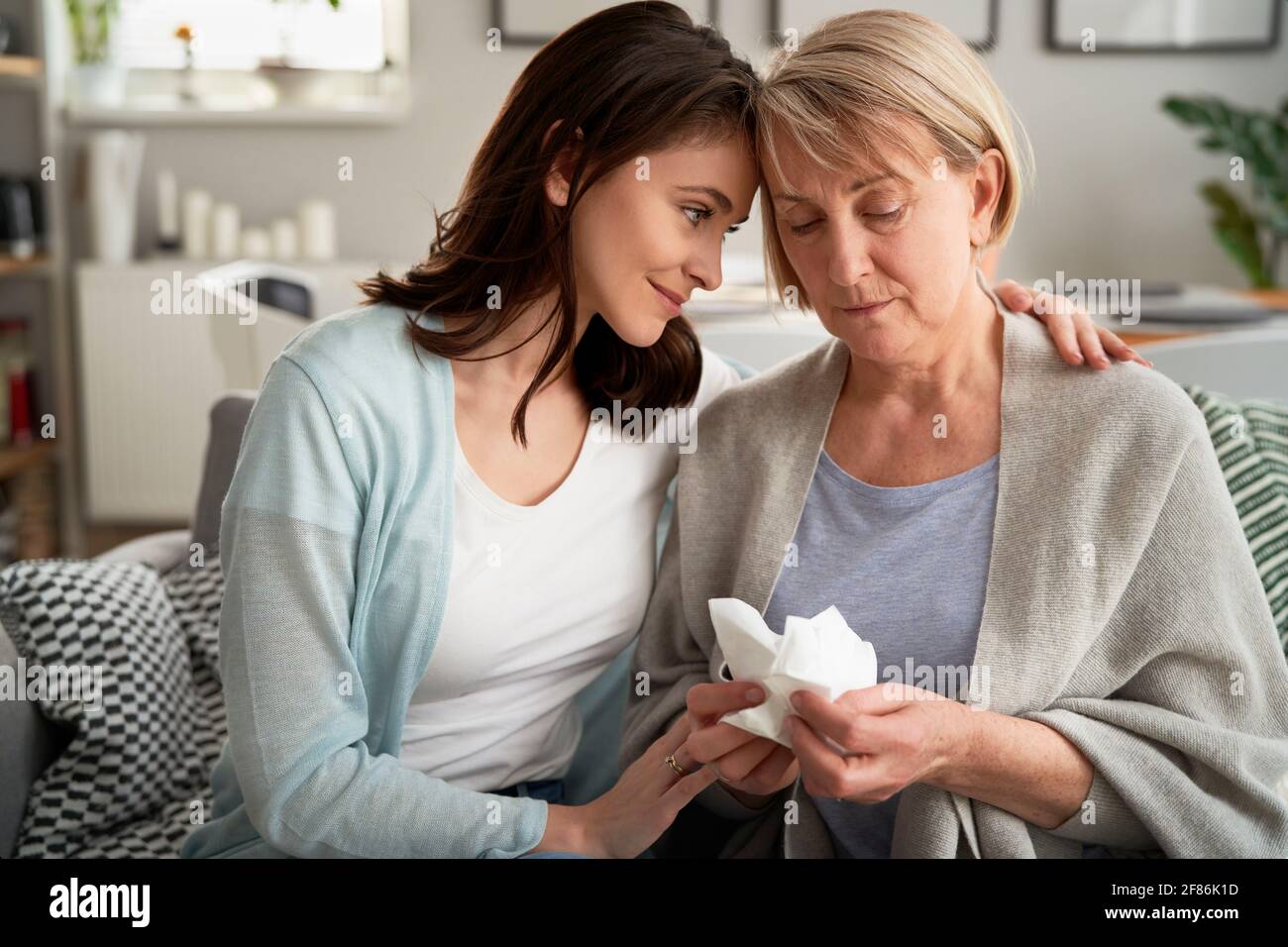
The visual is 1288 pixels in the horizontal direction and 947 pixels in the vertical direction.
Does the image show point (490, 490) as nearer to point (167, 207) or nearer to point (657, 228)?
point (657, 228)

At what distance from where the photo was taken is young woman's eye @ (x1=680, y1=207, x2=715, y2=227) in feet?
3.80

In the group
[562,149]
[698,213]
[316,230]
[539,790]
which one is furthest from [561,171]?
[316,230]

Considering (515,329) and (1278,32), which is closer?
(515,329)

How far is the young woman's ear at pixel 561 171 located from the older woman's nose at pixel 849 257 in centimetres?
26

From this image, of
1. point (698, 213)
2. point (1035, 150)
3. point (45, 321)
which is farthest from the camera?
point (45, 321)

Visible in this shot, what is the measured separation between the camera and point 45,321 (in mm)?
3900

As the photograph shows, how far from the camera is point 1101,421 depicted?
109 centimetres

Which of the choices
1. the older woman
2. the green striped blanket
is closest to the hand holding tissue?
the older woman

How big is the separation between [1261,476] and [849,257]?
536 mm

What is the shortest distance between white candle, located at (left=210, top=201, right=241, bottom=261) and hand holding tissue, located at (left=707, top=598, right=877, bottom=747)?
320 cm

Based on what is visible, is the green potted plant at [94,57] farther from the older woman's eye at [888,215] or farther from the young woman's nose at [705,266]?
the older woman's eye at [888,215]
